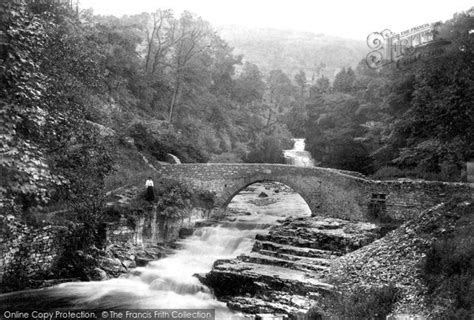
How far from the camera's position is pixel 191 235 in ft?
56.8

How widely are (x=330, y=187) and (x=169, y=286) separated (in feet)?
29.6

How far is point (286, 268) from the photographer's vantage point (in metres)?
11.0

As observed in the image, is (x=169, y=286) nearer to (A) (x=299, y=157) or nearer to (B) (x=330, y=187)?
(B) (x=330, y=187)

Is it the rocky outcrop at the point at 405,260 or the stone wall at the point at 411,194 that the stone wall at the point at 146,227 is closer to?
the rocky outcrop at the point at 405,260

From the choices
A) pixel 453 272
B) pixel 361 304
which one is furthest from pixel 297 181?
pixel 453 272

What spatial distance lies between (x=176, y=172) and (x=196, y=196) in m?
1.73

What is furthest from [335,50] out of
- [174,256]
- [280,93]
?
[174,256]

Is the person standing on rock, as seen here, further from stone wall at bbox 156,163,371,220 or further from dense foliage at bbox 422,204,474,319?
dense foliage at bbox 422,204,474,319

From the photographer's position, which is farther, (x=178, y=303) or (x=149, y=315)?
(x=178, y=303)

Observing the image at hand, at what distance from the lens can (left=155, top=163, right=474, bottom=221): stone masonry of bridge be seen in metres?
15.0

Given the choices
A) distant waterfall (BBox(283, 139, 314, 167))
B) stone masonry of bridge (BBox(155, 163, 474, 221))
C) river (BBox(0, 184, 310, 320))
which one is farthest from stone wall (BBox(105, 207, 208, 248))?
distant waterfall (BBox(283, 139, 314, 167))

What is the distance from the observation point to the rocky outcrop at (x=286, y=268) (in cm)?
930

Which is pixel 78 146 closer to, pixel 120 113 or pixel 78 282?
pixel 78 282

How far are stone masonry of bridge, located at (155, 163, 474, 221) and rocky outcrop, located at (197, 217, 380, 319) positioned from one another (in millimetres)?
2237
